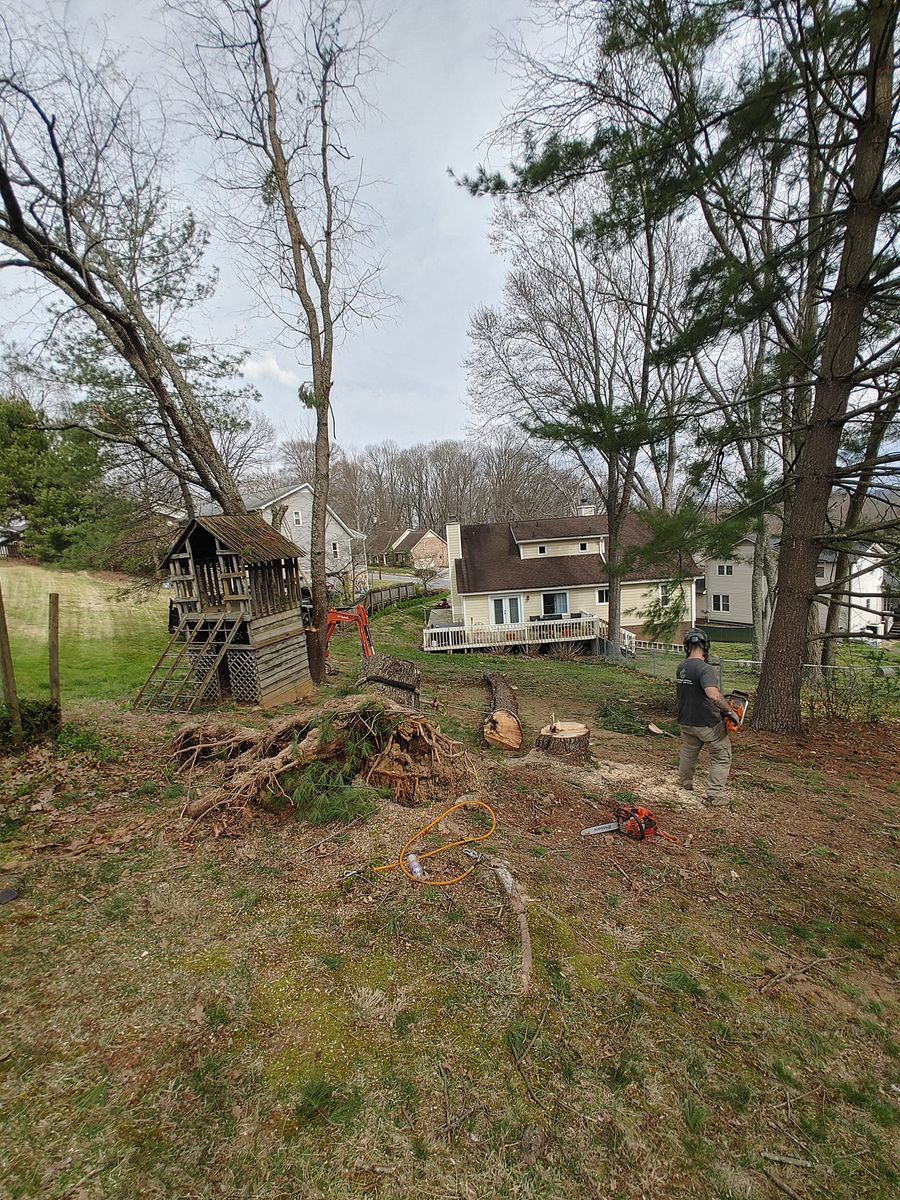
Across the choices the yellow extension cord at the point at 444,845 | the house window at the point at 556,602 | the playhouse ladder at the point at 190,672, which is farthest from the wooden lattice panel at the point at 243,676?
the house window at the point at 556,602

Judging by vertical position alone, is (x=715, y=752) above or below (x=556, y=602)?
below

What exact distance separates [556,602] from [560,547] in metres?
3.07

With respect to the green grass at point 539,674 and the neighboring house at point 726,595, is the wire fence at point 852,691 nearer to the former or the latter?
the green grass at point 539,674

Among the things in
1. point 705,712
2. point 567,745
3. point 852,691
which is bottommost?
point 567,745

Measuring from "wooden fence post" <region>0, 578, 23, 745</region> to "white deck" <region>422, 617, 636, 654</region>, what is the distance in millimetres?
14927

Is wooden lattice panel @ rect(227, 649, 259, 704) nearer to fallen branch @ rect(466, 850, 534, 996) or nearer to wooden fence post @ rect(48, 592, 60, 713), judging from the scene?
wooden fence post @ rect(48, 592, 60, 713)

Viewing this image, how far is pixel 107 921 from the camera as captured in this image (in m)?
3.23

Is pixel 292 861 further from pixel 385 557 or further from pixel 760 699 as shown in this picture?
pixel 385 557

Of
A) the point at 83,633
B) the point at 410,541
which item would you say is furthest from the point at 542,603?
the point at 410,541

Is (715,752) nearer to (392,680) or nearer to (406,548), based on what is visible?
(392,680)

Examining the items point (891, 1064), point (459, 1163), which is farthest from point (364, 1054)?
point (891, 1064)

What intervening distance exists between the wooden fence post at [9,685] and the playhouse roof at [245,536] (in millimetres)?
3777

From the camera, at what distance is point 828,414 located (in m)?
6.82

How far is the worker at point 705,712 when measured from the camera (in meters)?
5.07
